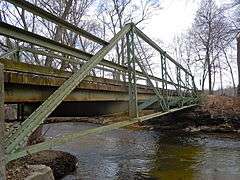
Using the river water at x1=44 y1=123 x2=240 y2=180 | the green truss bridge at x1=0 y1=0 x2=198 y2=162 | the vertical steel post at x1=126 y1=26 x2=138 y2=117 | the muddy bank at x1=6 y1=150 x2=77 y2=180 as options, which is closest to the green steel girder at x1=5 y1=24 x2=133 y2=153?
the green truss bridge at x1=0 y1=0 x2=198 y2=162

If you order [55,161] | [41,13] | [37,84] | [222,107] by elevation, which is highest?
[41,13]

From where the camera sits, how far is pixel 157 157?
14.3 m

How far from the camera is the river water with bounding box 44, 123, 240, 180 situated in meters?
11.3

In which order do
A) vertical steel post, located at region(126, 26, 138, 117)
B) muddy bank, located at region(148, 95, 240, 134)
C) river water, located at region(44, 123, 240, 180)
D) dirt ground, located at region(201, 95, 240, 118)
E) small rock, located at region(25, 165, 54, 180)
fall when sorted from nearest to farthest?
small rock, located at region(25, 165, 54, 180), vertical steel post, located at region(126, 26, 138, 117), river water, located at region(44, 123, 240, 180), muddy bank, located at region(148, 95, 240, 134), dirt ground, located at region(201, 95, 240, 118)

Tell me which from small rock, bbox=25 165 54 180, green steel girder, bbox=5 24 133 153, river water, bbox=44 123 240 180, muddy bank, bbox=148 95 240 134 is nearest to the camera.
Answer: green steel girder, bbox=5 24 133 153

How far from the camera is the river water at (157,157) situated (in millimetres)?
11258

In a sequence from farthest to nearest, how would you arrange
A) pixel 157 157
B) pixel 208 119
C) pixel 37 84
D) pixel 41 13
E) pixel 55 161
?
pixel 208 119 → pixel 157 157 → pixel 55 161 → pixel 37 84 → pixel 41 13

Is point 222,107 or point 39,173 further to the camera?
point 222,107

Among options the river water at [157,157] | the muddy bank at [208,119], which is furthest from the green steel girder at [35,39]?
the muddy bank at [208,119]

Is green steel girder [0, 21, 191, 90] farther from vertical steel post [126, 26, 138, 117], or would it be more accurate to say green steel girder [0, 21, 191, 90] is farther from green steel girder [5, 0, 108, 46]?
vertical steel post [126, 26, 138, 117]

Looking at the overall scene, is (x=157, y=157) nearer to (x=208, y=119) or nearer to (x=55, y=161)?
(x=55, y=161)

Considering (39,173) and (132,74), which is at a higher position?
(132,74)

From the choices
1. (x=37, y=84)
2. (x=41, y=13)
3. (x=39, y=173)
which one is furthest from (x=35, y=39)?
(x=39, y=173)

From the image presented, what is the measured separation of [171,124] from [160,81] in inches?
536
